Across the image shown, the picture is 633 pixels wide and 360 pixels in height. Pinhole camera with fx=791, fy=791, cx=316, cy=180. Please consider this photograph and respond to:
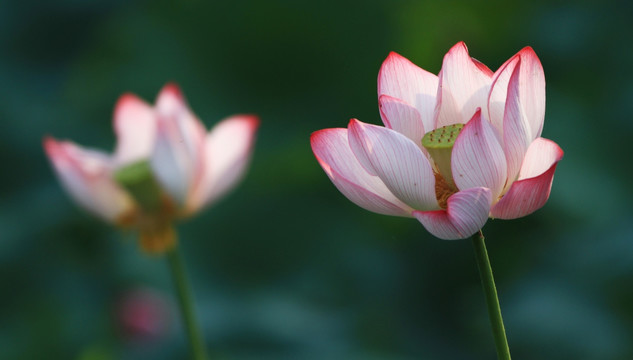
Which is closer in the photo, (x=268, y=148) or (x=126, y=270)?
(x=126, y=270)

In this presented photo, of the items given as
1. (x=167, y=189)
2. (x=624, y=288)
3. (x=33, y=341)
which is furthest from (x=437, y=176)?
(x=33, y=341)

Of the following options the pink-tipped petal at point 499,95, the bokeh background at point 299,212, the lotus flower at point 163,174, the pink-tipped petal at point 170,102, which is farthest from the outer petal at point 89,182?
the pink-tipped petal at point 499,95

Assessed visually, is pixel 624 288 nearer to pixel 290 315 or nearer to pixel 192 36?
pixel 290 315

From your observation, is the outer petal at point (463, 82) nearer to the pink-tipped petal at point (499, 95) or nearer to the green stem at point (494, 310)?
the pink-tipped petal at point (499, 95)

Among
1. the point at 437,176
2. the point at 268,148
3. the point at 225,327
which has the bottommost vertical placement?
the point at 437,176

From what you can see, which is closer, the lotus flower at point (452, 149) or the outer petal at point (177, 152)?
the lotus flower at point (452, 149)

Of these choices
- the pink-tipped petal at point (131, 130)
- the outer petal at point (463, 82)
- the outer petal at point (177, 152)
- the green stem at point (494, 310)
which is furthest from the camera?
the pink-tipped petal at point (131, 130)
